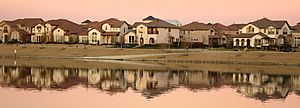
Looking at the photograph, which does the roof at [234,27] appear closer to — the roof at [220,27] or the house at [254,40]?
the roof at [220,27]

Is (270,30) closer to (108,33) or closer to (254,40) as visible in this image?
(254,40)

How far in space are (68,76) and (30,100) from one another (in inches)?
528

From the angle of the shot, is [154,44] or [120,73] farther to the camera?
[154,44]

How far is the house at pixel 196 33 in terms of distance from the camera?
81.1 m

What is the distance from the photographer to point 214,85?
33.3m

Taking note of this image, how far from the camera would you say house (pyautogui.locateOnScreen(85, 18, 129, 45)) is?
7900cm

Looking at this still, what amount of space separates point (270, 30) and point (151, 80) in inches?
1741

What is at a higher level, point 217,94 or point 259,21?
point 259,21

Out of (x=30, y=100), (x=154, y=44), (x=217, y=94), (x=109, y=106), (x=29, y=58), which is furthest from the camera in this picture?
A: (x=154, y=44)

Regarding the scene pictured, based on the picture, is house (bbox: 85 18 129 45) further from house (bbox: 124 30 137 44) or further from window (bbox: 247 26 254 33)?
window (bbox: 247 26 254 33)

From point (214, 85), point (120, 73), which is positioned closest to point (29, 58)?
point (120, 73)

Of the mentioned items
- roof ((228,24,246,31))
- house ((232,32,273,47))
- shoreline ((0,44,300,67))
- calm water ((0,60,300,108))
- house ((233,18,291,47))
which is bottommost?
calm water ((0,60,300,108))

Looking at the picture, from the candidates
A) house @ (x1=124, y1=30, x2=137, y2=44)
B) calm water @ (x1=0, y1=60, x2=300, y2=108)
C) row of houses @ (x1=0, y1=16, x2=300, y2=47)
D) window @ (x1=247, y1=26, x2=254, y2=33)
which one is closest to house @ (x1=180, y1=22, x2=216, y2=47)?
row of houses @ (x1=0, y1=16, x2=300, y2=47)

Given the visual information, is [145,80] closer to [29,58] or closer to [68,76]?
[68,76]
